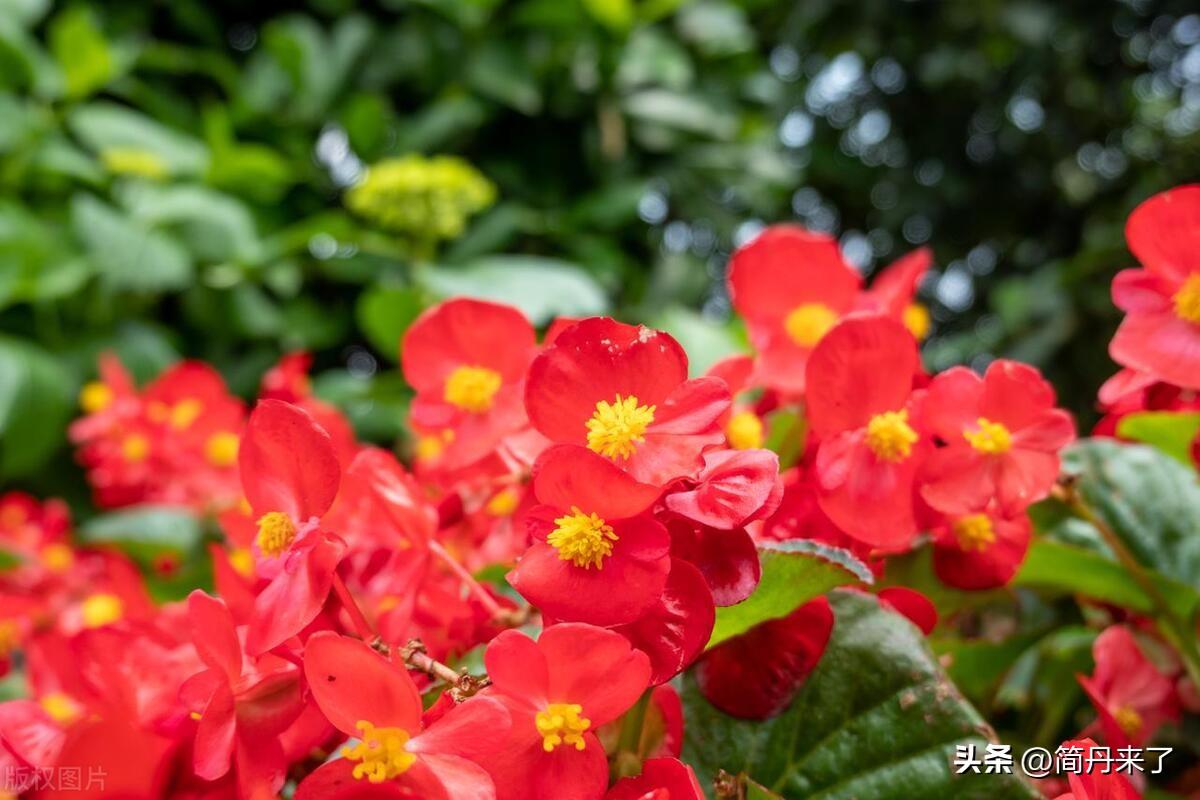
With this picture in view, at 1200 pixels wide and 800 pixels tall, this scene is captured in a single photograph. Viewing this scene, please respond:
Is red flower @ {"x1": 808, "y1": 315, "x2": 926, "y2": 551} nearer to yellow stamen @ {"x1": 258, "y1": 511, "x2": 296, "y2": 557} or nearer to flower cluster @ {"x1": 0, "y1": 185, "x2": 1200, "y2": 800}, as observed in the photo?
flower cluster @ {"x1": 0, "y1": 185, "x2": 1200, "y2": 800}

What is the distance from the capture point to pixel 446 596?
306 mm

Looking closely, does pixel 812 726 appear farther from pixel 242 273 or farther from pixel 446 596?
pixel 242 273

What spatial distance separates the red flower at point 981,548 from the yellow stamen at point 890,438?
3 centimetres

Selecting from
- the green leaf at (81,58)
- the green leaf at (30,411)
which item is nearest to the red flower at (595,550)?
the green leaf at (30,411)

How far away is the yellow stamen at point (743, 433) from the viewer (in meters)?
0.34

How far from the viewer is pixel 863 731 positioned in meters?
0.26

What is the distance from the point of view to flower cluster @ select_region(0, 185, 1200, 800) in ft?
0.74

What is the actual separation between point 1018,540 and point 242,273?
129 centimetres

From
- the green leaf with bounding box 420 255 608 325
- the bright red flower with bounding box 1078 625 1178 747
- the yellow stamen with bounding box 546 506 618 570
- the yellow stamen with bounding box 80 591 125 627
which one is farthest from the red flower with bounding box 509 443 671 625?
the green leaf with bounding box 420 255 608 325

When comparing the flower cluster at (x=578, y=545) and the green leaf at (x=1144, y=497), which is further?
the green leaf at (x=1144, y=497)

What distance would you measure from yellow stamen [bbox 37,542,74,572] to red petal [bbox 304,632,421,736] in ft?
2.20

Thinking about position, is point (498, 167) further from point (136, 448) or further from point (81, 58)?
point (136, 448)

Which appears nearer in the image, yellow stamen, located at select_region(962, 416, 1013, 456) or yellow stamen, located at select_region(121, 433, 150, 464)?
yellow stamen, located at select_region(962, 416, 1013, 456)

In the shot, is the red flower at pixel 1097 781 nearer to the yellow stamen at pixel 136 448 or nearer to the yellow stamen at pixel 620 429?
the yellow stamen at pixel 620 429
